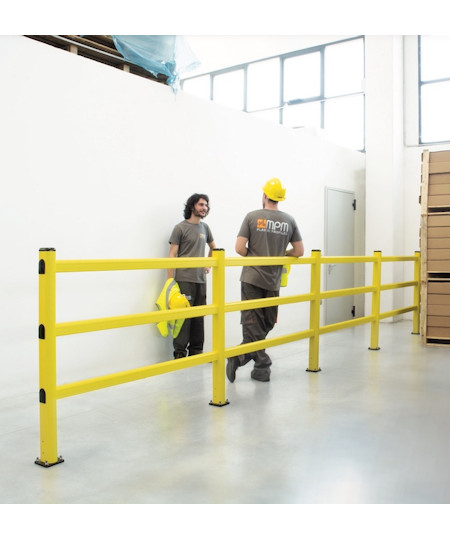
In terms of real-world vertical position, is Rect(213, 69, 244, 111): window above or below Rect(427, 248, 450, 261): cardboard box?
above

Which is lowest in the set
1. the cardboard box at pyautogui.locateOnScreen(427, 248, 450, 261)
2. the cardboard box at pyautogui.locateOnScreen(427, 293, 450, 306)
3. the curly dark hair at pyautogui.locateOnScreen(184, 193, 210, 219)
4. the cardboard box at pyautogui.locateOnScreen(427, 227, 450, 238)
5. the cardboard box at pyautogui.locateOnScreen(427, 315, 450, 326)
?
the cardboard box at pyautogui.locateOnScreen(427, 315, 450, 326)

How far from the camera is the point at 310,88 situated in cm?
1034

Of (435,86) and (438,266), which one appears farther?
(435,86)

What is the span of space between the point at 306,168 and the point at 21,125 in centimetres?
442

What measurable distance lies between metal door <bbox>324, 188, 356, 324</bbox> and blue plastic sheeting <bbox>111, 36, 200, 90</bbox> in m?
3.45

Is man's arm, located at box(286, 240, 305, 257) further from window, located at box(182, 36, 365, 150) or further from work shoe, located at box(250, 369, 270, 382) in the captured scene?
window, located at box(182, 36, 365, 150)

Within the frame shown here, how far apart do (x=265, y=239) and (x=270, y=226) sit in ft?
0.39

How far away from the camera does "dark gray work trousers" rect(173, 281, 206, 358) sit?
17.5ft

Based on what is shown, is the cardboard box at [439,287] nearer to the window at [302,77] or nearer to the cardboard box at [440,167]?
the cardboard box at [440,167]

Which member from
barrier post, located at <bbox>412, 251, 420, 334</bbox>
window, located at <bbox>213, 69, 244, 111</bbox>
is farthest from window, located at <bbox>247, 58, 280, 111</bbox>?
barrier post, located at <bbox>412, 251, 420, 334</bbox>

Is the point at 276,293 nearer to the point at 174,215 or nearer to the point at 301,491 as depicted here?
the point at 174,215

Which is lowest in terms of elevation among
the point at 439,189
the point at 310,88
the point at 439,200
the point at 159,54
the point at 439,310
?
the point at 439,310

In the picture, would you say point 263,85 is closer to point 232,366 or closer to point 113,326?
point 232,366

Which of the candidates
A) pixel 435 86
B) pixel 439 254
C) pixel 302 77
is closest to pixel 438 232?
pixel 439 254
